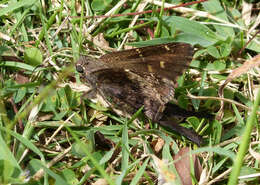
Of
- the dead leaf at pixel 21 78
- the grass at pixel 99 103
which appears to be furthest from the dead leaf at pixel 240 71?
the dead leaf at pixel 21 78

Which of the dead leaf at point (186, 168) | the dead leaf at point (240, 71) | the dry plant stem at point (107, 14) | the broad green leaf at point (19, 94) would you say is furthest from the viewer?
the dry plant stem at point (107, 14)

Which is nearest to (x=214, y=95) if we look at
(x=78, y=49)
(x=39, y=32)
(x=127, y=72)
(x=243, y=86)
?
(x=243, y=86)

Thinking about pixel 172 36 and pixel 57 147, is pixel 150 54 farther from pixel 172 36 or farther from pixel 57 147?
pixel 57 147

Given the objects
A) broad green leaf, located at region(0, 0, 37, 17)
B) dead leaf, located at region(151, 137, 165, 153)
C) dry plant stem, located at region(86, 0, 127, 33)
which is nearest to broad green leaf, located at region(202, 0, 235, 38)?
dry plant stem, located at region(86, 0, 127, 33)

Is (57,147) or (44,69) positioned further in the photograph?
(44,69)

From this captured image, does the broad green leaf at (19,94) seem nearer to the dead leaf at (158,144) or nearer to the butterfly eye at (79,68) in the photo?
the butterfly eye at (79,68)

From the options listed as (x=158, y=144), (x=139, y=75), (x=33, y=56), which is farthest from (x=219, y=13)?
(x=33, y=56)
